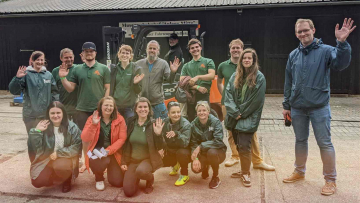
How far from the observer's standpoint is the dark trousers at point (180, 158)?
4289 millimetres

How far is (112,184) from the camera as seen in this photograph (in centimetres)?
422

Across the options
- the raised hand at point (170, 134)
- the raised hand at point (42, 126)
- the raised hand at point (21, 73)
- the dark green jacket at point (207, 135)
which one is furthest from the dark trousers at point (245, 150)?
the raised hand at point (21, 73)

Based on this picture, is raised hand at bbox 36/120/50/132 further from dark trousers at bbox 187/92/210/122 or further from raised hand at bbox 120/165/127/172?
dark trousers at bbox 187/92/210/122

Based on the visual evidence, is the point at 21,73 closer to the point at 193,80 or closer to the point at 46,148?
the point at 46,148

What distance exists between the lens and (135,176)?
158 inches

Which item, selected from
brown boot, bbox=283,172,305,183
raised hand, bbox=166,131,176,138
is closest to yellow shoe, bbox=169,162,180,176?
raised hand, bbox=166,131,176,138

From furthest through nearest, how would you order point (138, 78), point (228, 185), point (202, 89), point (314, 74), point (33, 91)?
1. point (202, 89)
2. point (138, 78)
3. point (33, 91)
4. point (228, 185)
5. point (314, 74)

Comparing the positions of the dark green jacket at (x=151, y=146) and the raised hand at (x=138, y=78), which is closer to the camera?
the dark green jacket at (x=151, y=146)

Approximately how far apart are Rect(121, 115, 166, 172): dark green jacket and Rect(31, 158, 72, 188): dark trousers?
67cm

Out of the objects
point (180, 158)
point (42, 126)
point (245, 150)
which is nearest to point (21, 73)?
point (42, 126)

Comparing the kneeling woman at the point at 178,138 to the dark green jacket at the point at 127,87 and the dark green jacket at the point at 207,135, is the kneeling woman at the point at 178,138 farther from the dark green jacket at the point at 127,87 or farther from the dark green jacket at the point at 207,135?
the dark green jacket at the point at 127,87

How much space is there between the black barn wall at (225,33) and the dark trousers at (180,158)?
8214 mm

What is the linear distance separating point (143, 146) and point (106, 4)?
38.9ft

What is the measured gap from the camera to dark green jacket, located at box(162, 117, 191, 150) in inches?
169
